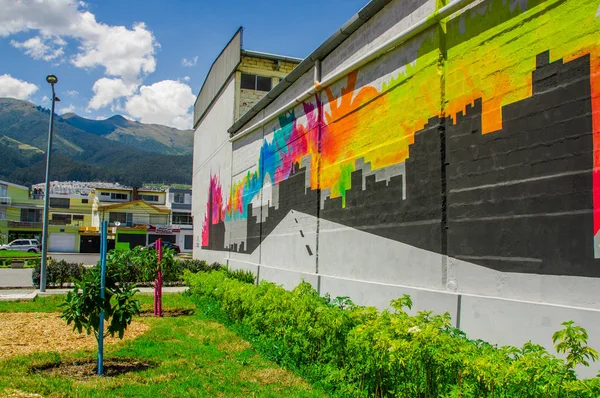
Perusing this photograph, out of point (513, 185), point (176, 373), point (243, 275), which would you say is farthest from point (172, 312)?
point (513, 185)

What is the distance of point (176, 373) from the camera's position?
6648mm

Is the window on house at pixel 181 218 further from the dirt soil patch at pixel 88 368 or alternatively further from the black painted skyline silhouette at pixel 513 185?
the black painted skyline silhouette at pixel 513 185

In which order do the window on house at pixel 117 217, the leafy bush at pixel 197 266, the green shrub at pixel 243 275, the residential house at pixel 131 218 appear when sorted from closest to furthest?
the green shrub at pixel 243 275 < the leafy bush at pixel 197 266 < the residential house at pixel 131 218 < the window on house at pixel 117 217

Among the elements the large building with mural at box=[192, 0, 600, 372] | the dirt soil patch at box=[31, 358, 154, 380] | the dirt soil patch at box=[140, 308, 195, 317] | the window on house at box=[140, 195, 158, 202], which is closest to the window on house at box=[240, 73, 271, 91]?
the large building with mural at box=[192, 0, 600, 372]

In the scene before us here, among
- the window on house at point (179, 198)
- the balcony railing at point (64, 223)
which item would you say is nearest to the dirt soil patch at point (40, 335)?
the balcony railing at point (64, 223)

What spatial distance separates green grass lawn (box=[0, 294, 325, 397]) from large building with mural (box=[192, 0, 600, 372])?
2.32 meters

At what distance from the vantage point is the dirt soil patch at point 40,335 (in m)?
8.38

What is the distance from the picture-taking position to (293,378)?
20.8 ft

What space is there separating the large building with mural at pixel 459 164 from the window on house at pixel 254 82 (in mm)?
8611

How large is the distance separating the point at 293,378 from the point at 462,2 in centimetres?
548

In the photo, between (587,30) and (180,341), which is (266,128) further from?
(587,30)

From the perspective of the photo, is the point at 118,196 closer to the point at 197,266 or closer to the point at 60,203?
the point at 60,203

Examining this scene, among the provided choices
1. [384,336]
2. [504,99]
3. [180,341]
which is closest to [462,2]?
[504,99]

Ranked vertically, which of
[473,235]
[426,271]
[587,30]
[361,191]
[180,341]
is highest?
[587,30]
